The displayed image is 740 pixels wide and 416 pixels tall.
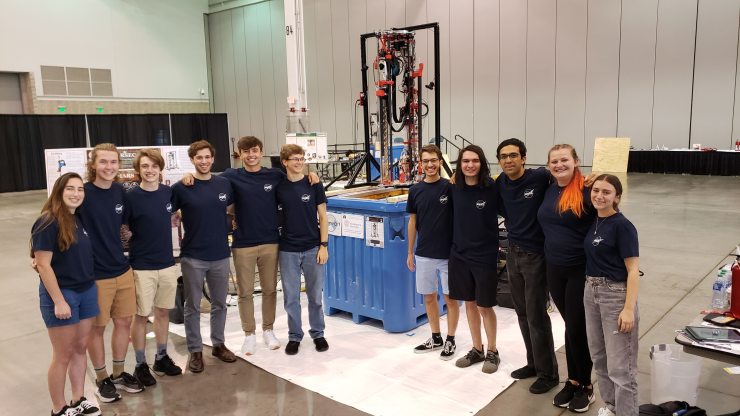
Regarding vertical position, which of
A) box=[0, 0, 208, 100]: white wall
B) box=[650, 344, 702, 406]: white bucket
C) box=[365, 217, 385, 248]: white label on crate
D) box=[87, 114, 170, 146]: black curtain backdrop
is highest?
box=[0, 0, 208, 100]: white wall

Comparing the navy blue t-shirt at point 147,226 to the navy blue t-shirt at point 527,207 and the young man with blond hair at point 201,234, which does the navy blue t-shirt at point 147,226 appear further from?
the navy blue t-shirt at point 527,207

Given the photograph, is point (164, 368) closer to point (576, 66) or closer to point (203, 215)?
point (203, 215)

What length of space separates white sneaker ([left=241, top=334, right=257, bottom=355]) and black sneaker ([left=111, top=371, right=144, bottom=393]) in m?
0.84

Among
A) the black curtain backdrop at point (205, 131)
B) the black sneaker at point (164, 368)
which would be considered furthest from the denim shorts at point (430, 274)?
the black curtain backdrop at point (205, 131)

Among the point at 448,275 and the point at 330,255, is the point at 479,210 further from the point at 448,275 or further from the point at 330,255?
the point at 330,255

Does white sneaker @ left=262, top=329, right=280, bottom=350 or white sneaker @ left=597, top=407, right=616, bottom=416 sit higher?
white sneaker @ left=597, top=407, right=616, bottom=416

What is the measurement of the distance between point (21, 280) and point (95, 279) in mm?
4777

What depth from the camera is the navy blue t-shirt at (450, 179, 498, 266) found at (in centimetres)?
381

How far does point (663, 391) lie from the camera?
10.8ft

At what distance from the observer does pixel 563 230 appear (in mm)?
3150

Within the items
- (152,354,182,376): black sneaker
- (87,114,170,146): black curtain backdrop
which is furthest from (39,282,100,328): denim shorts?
(87,114,170,146): black curtain backdrop

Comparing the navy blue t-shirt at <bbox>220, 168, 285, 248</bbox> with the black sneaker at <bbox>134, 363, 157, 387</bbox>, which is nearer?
the black sneaker at <bbox>134, 363, 157, 387</bbox>

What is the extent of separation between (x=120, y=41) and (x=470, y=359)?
21.6m

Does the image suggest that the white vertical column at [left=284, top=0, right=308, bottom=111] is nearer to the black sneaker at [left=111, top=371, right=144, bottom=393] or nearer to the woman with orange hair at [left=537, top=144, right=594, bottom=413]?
the black sneaker at [left=111, top=371, right=144, bottom=393]
